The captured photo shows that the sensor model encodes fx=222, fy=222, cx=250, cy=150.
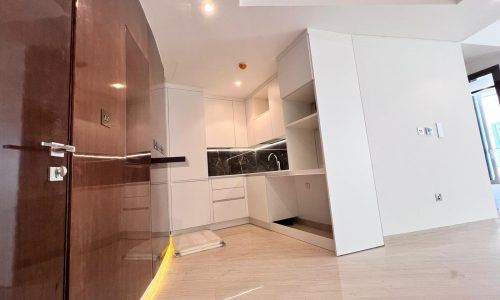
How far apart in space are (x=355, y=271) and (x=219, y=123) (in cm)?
306

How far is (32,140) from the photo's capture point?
71 cm

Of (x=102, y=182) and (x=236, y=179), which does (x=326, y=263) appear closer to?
(x=102, y=182)

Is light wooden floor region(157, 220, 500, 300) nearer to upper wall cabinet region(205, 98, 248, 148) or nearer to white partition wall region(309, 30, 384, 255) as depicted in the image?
white partition wall region(309, 30, 384, 255)

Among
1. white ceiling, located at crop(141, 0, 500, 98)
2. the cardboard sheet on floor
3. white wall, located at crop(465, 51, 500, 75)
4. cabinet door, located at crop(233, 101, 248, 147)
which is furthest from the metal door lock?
white wall, located at crop(465, 51, 500, 75)

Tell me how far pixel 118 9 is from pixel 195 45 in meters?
1.19

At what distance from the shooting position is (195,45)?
98.8 inches

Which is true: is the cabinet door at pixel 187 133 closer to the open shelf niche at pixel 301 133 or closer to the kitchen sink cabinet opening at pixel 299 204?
the kitchen sink cabinet opening at pixel 299 204

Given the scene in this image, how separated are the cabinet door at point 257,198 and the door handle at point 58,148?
8.64ft

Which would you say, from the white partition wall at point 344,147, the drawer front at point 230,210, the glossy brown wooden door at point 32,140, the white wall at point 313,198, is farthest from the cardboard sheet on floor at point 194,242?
the glossy brown wooden door at point 32,140

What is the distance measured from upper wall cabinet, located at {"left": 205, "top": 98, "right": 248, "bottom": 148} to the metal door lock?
3.11m

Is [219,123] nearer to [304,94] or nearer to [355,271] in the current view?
[304,94]

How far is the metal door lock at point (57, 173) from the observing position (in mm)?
780

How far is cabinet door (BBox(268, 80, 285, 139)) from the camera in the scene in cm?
314

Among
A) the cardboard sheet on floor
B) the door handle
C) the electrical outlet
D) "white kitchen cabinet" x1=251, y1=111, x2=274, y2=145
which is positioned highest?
"white kitchen cabinet" x1=251, y1=111, x2=274, y2=145
